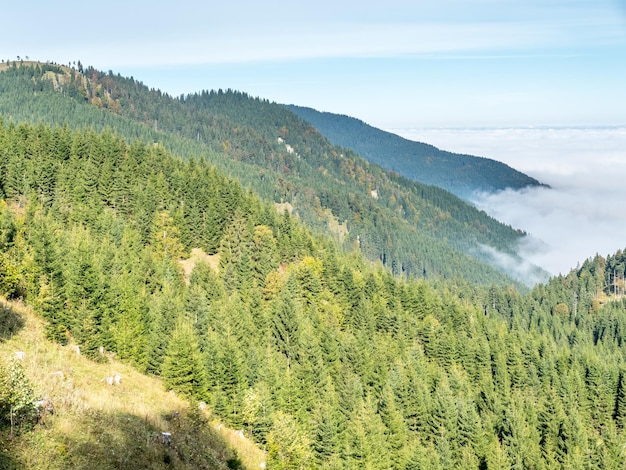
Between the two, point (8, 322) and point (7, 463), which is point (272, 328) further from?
point (7, 463)

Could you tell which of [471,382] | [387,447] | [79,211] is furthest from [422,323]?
[79,211]

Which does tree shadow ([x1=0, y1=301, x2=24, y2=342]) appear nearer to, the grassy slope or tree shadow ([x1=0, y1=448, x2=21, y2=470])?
the grassy slope

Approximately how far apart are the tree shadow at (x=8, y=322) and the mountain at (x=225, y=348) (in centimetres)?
21

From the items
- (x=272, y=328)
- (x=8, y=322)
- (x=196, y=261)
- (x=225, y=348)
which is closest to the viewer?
(x=8, y=322)

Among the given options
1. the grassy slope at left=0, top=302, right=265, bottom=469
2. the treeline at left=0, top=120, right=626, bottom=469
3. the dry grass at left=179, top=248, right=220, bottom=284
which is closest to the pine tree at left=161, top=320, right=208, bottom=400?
the treeline at left=0, top=120, right=626, bottom=469

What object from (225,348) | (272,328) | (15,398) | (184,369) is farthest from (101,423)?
(272,328)

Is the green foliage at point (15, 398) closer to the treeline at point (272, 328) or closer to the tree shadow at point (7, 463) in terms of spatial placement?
the tree shadow at point (7, 463)

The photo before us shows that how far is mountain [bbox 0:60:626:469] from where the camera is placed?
139 feet

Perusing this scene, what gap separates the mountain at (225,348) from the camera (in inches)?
1662

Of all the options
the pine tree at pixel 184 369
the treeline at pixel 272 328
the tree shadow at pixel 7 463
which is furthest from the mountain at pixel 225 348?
the treeline at pixel 272 328

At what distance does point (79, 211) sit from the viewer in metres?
97.2

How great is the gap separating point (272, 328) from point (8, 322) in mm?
44619

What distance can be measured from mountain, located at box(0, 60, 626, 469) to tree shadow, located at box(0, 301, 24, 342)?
214 mm

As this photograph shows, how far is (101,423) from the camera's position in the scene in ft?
118
